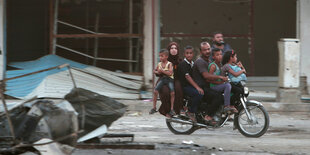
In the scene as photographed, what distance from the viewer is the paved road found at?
7844 millimetres

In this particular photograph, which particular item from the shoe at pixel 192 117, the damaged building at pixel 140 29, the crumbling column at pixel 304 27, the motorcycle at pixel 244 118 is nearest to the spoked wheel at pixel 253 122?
the motorcycle at pixel 244 118

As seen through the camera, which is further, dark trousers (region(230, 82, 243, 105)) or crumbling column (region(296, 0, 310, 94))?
crumbling column (region(296, 0, 310, 94))

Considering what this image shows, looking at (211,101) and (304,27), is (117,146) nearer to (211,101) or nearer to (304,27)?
(211,101)

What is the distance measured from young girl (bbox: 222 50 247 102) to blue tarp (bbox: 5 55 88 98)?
4.94 m

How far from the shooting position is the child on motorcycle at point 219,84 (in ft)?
28.1

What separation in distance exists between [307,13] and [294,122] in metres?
3.41

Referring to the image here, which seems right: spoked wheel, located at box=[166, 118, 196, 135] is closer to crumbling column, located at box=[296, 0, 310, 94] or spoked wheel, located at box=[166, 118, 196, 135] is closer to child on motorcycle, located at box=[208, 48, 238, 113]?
child on motorcycle, located at box=[208, 48, 238, 113]

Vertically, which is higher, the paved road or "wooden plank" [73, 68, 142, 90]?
"wooden plank" [73, 68, 142, 90]

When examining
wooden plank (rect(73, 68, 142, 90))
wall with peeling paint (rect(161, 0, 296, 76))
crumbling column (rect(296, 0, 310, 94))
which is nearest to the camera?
wooden plank (rect(73, 68, 142, 90))

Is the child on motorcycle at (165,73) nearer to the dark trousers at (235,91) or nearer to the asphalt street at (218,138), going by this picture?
the asphalt street at (218,138)

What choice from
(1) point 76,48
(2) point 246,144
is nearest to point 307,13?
(1) point 76,48

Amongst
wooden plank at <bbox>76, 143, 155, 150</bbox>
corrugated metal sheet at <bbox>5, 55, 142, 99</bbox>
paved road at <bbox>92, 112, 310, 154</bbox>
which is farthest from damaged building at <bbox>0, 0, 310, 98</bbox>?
wooden plank at <bbox>76, 143, 155, 150</bbox>

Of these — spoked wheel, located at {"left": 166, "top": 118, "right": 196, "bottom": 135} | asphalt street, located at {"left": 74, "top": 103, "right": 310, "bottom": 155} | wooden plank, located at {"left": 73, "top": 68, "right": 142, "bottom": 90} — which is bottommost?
asphalt street, located at {"left": 74, "top": 103, "right": 310, "bottom": 155}

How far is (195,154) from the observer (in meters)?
7.14
